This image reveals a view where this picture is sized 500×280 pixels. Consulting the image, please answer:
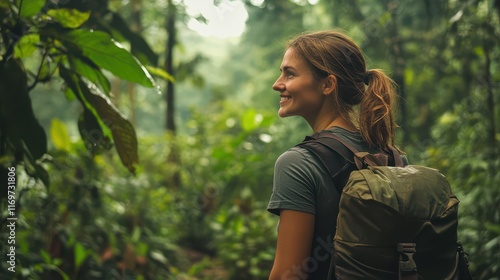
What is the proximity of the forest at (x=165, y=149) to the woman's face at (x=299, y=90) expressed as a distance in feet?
1.11

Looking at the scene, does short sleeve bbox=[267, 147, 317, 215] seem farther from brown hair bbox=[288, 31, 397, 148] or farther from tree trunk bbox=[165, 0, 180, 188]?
tree trunk bbox=[165, 0, 180, 188]

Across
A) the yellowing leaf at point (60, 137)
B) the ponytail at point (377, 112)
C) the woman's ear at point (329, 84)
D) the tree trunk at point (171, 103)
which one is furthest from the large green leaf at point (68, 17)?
the tree trunk at point (171, 103)

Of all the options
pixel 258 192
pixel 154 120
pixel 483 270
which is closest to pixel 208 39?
pixel 154 120

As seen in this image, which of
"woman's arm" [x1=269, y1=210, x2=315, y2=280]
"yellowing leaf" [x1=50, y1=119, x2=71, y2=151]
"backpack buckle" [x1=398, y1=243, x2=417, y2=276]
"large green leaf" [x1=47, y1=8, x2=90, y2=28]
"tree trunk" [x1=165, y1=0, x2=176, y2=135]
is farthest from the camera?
"tree trunk" [x1=165, y1=0, x2=176, y2=135]

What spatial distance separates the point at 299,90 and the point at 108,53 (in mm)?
789

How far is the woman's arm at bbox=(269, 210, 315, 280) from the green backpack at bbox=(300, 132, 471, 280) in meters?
0.09

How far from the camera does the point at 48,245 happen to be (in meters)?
4.18

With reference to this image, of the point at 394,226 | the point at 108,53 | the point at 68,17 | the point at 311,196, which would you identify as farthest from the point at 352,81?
the point at 68,17

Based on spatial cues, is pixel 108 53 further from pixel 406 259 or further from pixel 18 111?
pixel 406 259

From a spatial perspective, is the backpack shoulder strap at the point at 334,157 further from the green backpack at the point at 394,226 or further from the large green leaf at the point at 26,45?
the large green leaf at the point at 26,45

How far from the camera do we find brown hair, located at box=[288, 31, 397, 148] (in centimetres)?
171

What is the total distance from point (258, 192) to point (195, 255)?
112cm

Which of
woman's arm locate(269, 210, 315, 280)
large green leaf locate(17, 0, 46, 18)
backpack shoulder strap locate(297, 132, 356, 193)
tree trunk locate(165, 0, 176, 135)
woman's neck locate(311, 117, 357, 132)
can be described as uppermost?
tree trunk locate(165, 0, 176, 135)

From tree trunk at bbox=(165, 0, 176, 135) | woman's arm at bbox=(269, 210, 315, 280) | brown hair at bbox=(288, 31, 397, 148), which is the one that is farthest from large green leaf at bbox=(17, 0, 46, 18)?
tree trunk at bbox=(165, 0, 176, 135)
